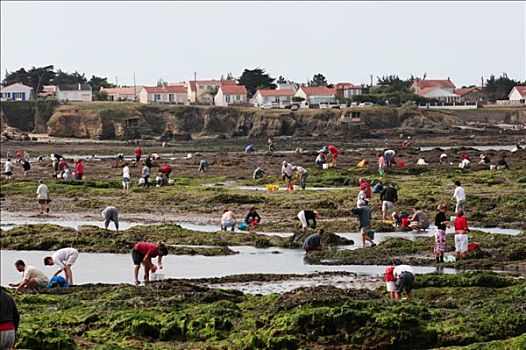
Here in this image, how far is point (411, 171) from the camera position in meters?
53.3

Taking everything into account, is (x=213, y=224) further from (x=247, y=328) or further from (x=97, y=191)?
(x=247, y=328)

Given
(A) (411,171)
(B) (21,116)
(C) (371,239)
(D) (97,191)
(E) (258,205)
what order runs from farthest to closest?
(B) (21,116) < (A) (411,171) < (D) (97,191) < (E) (258,205) < (C) (371,239)

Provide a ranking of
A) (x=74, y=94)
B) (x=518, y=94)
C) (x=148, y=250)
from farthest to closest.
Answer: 1. (x=74, y=94)
2. (x=518, y=94)
3. (x=148, y=250)

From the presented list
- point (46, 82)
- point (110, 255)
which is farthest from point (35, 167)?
point (46, 82)

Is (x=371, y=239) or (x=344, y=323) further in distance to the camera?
(x=371, y=239)

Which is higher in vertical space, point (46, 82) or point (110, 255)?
point (46, 82)

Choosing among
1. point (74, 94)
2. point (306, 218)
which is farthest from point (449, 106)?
point (306, 218)

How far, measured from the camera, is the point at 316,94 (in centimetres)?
14188

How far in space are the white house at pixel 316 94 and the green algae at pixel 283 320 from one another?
384ft

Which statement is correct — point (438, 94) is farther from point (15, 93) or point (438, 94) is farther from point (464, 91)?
point (15, 93)

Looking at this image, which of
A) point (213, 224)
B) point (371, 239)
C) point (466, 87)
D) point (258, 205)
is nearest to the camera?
point (371, 239)

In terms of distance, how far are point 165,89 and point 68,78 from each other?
969 inches

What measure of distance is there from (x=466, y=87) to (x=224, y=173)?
368 ft

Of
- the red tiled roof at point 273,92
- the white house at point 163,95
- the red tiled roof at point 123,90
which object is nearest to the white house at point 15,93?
the white house at point 163,95
